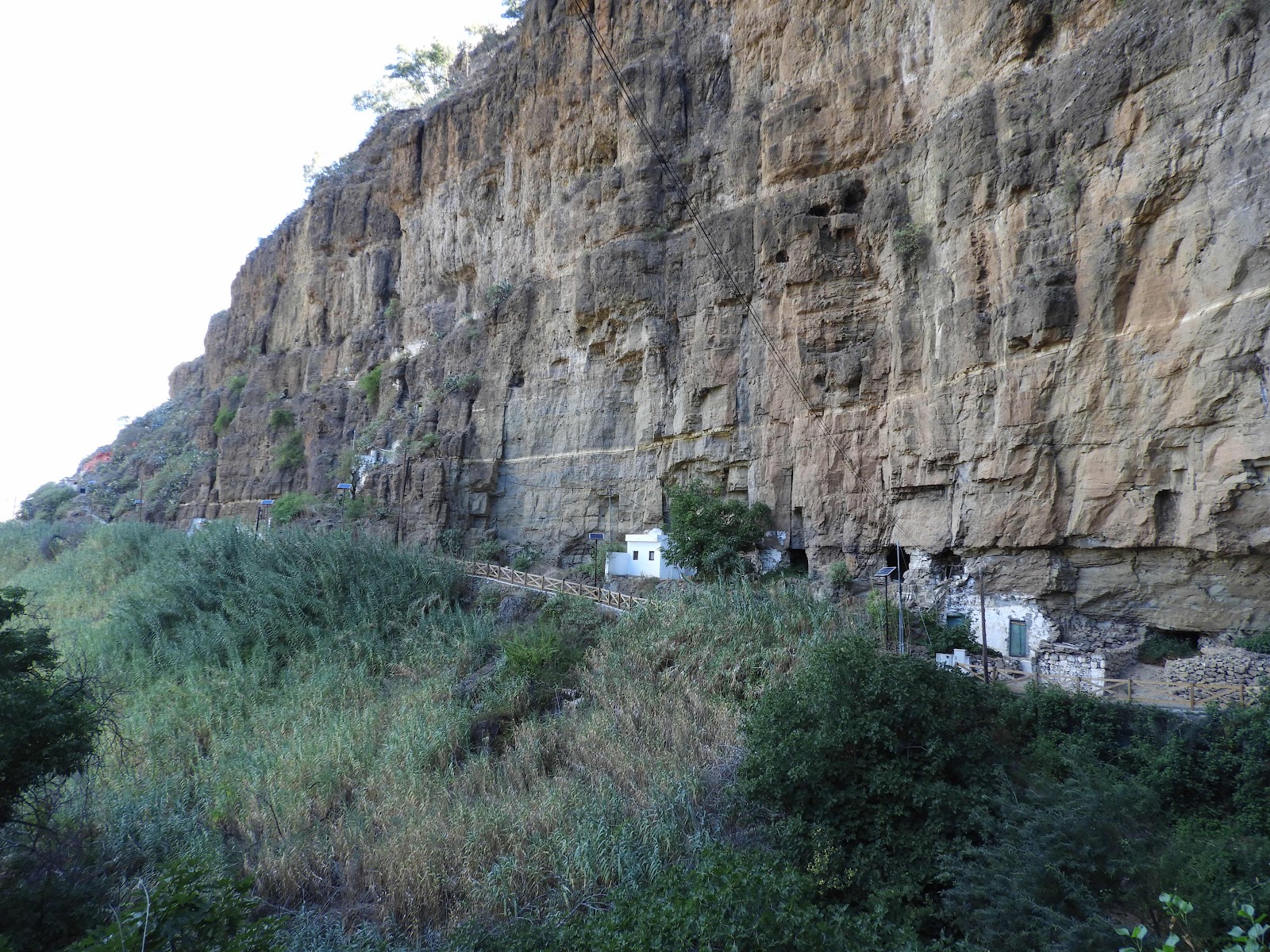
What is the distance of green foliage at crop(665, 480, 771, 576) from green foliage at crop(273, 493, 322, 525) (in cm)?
1863

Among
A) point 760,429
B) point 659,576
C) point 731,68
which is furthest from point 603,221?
point 659,576

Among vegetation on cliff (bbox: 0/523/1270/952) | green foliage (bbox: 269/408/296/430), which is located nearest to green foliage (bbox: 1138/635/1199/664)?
vegetation on cliff (bbox: 0/523/1270/952)

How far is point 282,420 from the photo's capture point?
41.4 metres

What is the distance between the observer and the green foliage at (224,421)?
47156mm

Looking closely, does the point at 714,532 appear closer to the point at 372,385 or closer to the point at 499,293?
the point at 499,293

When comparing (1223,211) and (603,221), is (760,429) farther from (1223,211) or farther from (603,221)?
(1223,211)

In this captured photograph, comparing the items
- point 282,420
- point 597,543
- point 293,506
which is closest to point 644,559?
point 597,543

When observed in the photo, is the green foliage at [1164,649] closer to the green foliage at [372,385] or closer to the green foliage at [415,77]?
the green foliage at [372,385]

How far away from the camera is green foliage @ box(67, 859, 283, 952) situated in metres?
5.29

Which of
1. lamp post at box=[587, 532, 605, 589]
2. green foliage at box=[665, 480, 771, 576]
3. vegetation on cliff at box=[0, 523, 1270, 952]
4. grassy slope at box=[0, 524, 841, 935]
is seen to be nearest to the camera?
vegetation on cliff at box=[0, 523, 1270, 952]

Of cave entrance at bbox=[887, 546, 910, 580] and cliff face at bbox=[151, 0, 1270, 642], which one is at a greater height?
cliff face at bbox=[151, 0, 1270, 642]

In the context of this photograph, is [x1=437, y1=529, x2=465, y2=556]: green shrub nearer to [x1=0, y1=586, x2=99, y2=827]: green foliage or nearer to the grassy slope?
the grassy slope

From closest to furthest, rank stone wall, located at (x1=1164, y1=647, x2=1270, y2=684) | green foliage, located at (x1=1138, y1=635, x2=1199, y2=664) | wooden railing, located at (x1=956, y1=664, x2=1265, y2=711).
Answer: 1. wooden railing, located at (x1=956, y1=664, x2=1265, y2=711)
2. stone wall, located at (x1=1164, y1=647, x2=1270, y2=684)
3. green foliage, located at (x1=1138, y1=635, x2=1199, y2=664)

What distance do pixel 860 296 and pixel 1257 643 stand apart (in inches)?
509
